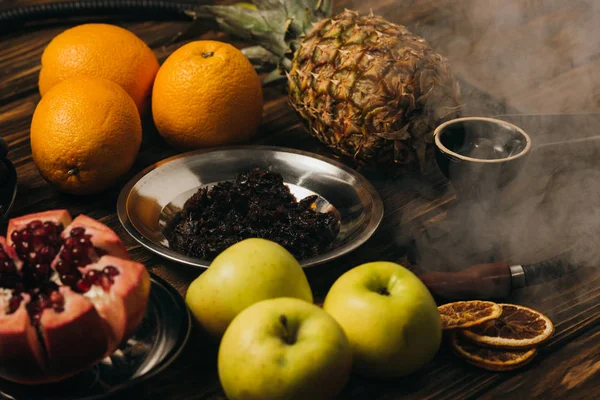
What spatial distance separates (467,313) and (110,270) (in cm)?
45

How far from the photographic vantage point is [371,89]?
1.24 metres

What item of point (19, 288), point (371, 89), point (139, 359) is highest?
point (371, 89)

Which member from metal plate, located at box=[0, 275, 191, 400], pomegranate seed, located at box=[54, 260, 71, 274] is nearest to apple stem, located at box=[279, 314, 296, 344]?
metal plate, located at box=[0, 275, 191, 400]

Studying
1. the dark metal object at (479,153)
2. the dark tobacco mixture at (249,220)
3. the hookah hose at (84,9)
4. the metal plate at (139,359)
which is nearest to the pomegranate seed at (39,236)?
the metal plate at (139,359)

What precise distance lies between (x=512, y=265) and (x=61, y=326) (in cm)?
63

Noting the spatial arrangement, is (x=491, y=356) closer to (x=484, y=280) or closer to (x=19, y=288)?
(x=484, y=280)

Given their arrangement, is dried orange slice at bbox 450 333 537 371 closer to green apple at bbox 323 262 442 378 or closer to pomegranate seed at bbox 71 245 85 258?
green apple at bbox 323 262 442 378

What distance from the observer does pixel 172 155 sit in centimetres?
139

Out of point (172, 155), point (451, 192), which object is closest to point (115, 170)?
point (172, 155)

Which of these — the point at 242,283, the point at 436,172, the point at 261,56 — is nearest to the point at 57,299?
the point at 242,283

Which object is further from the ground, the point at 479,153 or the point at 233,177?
the point at 479,153

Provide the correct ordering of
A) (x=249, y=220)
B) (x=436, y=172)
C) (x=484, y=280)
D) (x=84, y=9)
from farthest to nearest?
(x=84, y=9), (x=436, y=172), (x=249, y=220), (x=484, y=280)

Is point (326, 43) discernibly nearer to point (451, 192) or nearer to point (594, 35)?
point (451, 192)

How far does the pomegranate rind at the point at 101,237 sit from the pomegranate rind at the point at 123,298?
21 mm
